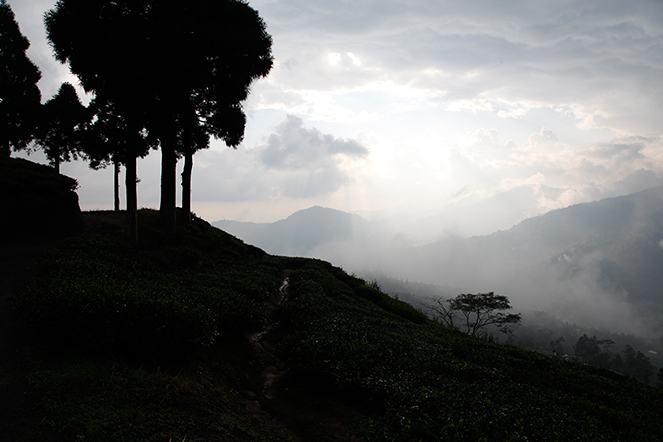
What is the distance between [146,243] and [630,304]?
26489 cm

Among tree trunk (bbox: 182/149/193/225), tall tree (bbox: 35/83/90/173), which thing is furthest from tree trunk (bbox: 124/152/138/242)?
tall tree (bbox: 35/83/90/173)

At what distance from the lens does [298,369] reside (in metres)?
6.53

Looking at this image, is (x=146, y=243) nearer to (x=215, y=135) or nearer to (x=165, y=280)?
(x=165, y=280)

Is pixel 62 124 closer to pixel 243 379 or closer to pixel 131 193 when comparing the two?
pixel 131 193

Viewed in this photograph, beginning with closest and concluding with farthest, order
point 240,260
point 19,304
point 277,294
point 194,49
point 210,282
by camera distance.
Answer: point 19,304, point 210,282, point 194,49, point 277,294, point 240,260

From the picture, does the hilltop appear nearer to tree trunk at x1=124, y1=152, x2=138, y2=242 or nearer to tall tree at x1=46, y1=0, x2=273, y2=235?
tree trunk at x1=124, y1=152, x2=138, y2=242

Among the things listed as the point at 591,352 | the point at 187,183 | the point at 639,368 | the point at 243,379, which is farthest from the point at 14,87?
the point at 591,352

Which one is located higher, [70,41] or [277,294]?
[70,41]

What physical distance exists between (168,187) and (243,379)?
9.33 meters

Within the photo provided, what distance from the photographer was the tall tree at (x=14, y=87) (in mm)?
18333

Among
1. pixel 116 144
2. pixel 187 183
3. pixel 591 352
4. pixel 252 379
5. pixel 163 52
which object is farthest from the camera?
pixel 591 352

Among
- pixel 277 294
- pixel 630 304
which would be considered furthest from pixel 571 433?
pixel 630 304

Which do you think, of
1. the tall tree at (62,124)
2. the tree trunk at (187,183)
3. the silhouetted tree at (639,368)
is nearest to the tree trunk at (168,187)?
the tree trunk at (187,183)

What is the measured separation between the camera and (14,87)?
18.6 meters
